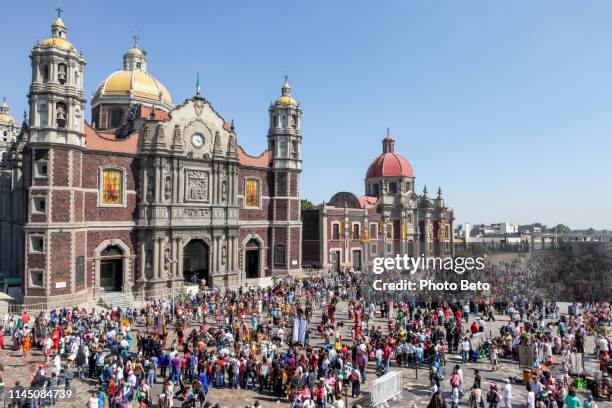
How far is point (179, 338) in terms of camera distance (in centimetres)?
2072

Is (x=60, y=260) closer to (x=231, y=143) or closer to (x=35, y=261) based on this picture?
(x=35, y=261)

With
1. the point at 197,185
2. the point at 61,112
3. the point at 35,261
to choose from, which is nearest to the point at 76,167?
the point at 61,112

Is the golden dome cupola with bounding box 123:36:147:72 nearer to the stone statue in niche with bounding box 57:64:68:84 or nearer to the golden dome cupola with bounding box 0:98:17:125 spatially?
the stone statue in niche with bounding box 57:64:68:84

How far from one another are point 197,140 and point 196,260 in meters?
10.1

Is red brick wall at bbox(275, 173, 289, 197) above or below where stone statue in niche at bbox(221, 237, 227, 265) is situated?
above

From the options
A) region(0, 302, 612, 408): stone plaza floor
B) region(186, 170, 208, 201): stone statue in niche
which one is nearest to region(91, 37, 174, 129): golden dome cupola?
region(186, 170, 208, 201): stone statue in niche

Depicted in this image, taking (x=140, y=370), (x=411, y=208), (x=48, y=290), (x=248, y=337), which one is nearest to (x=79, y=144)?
(x=48, y=290)

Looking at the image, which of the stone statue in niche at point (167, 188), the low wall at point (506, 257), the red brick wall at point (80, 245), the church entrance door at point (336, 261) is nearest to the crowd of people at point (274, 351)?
the red brick wall at point (80, 245)

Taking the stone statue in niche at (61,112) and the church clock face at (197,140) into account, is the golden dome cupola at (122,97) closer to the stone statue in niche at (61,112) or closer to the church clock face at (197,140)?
the church clock face at (197,140)

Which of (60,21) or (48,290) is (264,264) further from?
(60,21)

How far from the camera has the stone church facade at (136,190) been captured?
2894 cm

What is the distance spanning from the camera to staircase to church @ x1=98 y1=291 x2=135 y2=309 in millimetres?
30734

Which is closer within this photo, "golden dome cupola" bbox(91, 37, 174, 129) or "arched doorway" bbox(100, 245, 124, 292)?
"arched doorway" bbox(100, 245, 124, 292)

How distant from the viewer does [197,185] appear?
3741 centimetres
